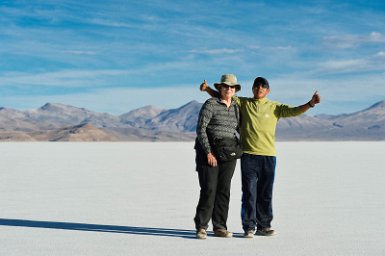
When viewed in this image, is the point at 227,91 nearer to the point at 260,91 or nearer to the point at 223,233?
the point at 260,91

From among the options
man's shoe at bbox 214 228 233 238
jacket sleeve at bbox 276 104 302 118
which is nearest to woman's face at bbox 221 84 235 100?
jacket sleeve at bbox 276 104 302 118

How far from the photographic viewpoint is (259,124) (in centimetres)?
621

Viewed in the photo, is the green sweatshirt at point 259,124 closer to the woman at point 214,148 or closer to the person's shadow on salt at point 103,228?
the woman at point 214,148

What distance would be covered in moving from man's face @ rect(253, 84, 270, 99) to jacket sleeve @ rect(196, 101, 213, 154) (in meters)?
0.57

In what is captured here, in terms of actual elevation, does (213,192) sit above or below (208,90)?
below

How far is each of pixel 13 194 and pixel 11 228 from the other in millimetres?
3965

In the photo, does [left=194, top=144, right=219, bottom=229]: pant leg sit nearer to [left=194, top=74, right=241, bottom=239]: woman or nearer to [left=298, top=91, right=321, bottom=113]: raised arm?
[left=194, top=74, right=241, bottom=239]: woman

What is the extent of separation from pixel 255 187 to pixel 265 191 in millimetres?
133

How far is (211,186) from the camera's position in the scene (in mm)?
6133

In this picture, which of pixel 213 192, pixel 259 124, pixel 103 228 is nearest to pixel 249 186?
pixel 213 192

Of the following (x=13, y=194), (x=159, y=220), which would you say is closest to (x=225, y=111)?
(x=159, y=220)

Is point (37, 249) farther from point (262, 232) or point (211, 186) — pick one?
point (262, 232)

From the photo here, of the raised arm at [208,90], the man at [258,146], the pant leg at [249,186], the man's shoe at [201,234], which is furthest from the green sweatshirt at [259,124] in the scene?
the man's shoe at [201,234]

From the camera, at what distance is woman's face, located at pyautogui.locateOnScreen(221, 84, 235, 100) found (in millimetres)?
6090
